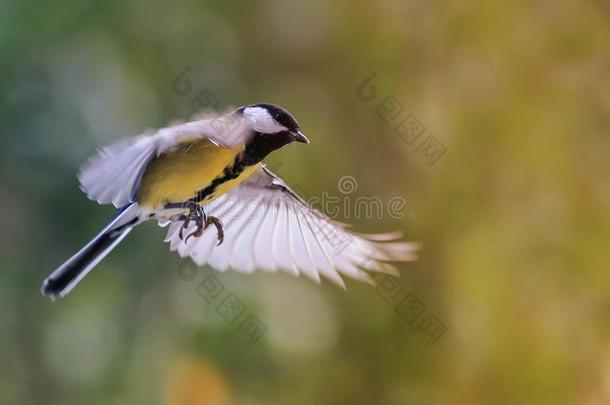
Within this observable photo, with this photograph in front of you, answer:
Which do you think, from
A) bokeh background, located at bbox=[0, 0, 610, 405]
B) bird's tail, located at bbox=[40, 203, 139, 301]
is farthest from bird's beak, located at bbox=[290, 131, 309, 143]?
bokeh background, located at bbox=[0, 0, 610, 405]

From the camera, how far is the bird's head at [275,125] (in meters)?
0.72

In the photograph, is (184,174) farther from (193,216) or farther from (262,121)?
(262,121)

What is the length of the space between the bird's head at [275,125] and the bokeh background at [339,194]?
0.88m

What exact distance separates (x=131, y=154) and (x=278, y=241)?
46cm

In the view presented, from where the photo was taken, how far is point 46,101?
5.35 ft

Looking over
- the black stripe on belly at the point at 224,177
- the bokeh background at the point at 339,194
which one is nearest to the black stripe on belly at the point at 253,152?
the black stripe on belly at the point at 224,177

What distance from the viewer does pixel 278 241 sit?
1.18 meters

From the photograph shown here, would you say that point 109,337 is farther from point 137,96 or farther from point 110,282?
point 137,96

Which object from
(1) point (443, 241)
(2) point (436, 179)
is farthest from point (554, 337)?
(2) point (436, 179)

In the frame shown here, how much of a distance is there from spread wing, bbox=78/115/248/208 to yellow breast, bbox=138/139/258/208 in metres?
0.07

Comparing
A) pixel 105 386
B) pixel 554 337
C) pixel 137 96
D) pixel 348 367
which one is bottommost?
pixel 554 337

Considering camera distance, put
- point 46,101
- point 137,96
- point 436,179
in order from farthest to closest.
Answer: point 436,179, point 137,96, point 46,101

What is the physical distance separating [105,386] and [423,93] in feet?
3.26

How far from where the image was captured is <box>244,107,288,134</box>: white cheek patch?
693 mm
